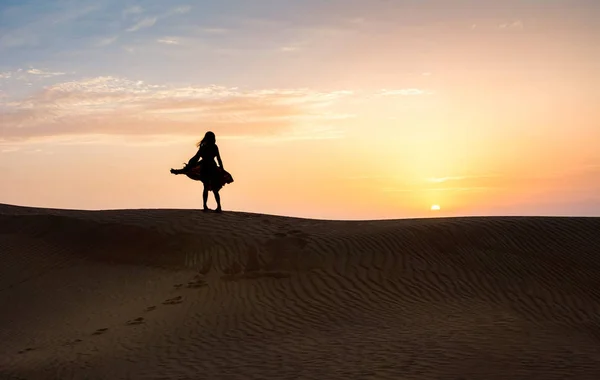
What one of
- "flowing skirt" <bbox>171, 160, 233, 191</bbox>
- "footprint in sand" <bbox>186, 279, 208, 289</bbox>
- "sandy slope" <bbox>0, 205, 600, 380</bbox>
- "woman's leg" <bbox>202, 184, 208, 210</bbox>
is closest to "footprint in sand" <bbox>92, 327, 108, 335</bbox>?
"sandy slope" <bbox>0, 205, 600, 380</bbox>

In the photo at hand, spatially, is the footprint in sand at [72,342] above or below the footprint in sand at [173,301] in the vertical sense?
below

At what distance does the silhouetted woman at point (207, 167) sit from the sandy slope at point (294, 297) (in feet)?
4.14

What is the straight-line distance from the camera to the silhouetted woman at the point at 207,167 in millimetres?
17859

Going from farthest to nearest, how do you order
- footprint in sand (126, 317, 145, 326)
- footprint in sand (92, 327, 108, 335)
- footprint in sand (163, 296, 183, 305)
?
1. footprint in sand (163, 296, 183, 305)
2. footprint in sand (126, 317, 145, 326)
3. footprint in sand (92, 327, 108, 335)

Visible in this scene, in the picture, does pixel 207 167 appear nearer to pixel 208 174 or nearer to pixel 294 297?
pixel 208 174

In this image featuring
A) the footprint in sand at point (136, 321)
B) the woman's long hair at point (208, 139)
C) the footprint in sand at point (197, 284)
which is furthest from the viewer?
the woman's long hair at point (208, 139)

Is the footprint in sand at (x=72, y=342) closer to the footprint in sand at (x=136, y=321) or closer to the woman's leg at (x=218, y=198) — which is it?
the footprint in sand at (x=136, y=321)

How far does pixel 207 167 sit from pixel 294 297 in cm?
577

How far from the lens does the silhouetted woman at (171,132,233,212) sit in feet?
58.6

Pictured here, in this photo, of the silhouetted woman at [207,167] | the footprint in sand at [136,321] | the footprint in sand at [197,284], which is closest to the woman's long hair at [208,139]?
the silhouetted woman at [207,167]

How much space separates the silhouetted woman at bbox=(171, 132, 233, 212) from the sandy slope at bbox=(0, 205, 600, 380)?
126cm

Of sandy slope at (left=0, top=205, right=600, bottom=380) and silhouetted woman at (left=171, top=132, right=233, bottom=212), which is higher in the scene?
silhouetted woman at (left=171, top=132, right=233, bottom=212)

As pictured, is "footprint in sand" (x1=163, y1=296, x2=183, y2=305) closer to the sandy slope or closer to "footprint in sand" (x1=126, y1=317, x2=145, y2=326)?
the sandy slope

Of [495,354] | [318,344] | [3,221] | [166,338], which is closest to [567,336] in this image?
[495,354]
